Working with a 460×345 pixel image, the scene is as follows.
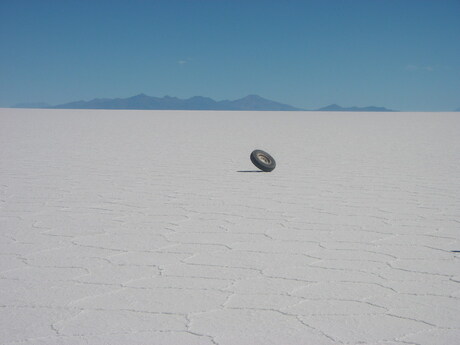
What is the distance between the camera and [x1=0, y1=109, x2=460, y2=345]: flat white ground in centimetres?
199

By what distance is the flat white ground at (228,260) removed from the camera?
199cm

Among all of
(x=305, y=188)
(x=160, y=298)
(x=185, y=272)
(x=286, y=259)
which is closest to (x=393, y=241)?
(x=286, y=259)

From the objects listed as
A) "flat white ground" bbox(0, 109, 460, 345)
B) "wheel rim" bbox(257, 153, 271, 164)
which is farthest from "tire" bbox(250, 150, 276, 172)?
"flat white ground" bbox(0, 109, 460, 345)

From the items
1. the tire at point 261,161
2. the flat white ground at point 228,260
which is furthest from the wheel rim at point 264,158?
the flat white ground at point 228,260

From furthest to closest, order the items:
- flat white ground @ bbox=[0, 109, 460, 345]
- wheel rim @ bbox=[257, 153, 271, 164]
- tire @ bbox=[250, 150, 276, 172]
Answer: wheel rim @ bbox=[257, 153, 271, 164]
tire @ bbox=[250, 150, 276, 172]
flat white ground @ bbox=[0, 109, 460, 345]

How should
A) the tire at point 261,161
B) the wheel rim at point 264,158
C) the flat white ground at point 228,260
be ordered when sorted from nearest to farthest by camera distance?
the flat white ground at point 228,260 < the tire at point 261,161 < the wheel rim at point 264,158

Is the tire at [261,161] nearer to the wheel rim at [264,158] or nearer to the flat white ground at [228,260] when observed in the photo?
the wheel rim at [264,158]

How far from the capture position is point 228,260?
285 centimetres

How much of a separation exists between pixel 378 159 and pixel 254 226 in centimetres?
517

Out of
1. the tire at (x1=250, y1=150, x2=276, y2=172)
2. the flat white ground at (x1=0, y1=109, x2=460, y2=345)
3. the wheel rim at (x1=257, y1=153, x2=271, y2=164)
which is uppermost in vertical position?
the wheel rim at (x1=257, y1=153, x2=271, y2=164)

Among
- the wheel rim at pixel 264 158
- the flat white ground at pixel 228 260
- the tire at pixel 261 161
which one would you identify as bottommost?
the flat white ground at pixel 228 260

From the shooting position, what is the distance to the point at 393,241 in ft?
10.7

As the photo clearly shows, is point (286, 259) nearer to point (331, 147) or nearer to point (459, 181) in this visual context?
point (459, 181)

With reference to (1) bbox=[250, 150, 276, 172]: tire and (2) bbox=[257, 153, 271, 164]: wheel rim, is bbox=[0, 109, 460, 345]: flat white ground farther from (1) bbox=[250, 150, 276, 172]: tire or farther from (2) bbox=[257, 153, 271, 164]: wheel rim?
(2) bbox=[257, 153, 271, 164]: wheel rim
